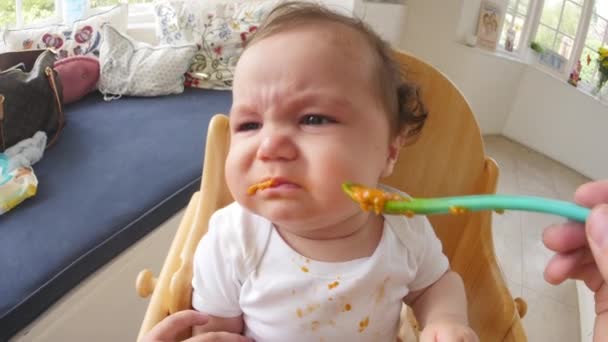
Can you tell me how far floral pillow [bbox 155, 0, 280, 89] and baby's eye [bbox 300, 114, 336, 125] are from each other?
1.52 metres

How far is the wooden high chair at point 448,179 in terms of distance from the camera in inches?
31.1

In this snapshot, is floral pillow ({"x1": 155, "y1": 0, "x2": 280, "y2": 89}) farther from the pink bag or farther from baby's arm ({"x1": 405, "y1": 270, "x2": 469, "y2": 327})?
baby's arm ({"x1": 405, "y1": 270, "x2": 469, "y2": 327})

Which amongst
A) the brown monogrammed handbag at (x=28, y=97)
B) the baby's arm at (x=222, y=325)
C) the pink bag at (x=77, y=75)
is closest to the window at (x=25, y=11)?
the pink bag at (x=77, y=75)

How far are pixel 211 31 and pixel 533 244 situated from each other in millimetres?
1696

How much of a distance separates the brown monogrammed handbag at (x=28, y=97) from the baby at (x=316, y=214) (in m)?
0.95

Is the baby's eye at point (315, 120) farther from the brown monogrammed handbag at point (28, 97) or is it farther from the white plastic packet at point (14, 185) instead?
the brown monogrammed handbag at point (28, 97)

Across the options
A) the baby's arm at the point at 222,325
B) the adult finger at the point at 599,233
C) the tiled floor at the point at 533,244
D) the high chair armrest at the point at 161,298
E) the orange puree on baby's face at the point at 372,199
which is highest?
the adult finger at the point at 599,233

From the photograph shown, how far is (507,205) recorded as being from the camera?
1.31 ft

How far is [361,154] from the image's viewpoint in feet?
1.95

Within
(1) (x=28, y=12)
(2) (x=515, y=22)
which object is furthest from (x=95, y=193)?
(2) (x=515, y=22)

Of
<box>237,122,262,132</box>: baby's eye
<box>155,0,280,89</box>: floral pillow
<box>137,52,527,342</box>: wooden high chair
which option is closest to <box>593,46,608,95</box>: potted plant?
<box>155,0,280,89</box>: floral pillow

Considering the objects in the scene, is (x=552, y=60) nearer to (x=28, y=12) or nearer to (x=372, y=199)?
(x=28, y=12)

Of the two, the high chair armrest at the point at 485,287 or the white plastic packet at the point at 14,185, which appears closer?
the high chair armrest at the point at 485,287

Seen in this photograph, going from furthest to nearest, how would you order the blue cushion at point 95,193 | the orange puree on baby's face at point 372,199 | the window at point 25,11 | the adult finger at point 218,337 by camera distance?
the window at point 25,11
the blue cushion at point 95,193
the adult finger at point 218,337
the orange puree on baby's face at point 372,199
